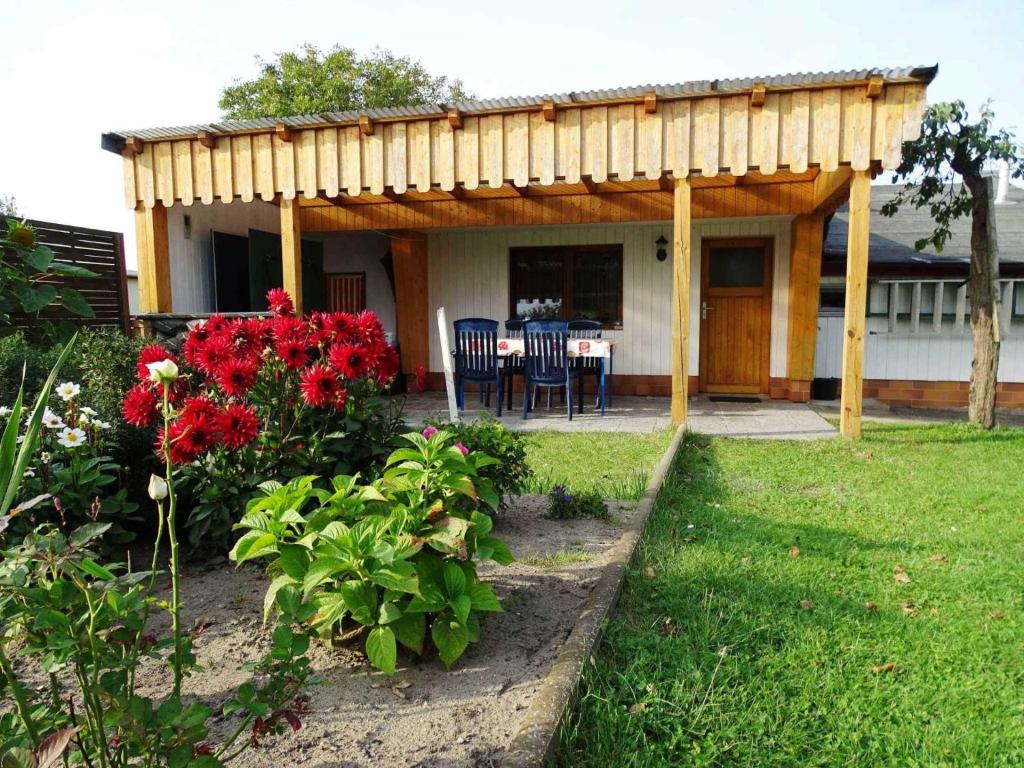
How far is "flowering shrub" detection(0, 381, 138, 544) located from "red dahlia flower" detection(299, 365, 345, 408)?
0.74 meters

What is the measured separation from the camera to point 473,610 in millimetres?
2262

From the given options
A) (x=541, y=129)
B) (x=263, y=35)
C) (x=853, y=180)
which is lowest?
(x=853, y=180)

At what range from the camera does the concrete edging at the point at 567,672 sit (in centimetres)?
165

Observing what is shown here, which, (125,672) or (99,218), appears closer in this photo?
(125,672)

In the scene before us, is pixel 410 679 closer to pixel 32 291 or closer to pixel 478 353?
pixel 32 291

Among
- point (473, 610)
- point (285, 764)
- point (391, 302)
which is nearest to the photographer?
point (285, 764)

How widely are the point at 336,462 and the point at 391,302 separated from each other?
8.72 metres

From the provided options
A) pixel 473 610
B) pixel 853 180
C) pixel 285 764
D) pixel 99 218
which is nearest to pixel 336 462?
pixel 473 610

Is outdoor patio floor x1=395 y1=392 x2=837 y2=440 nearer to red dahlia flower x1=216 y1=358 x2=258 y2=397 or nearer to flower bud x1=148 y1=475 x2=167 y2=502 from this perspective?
red dahlia flower x1=216 y1=358 x2=258 y2=397

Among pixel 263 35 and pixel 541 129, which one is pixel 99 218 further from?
pixel 541 129

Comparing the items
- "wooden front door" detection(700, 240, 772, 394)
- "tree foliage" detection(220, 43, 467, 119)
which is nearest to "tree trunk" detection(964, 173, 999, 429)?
"wooden front door" detection(700, 240, 772, 394)

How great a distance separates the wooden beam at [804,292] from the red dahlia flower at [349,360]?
26.2ft

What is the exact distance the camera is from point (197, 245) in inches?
341

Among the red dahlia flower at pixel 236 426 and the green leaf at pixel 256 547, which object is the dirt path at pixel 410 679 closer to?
the green leaf at pixel 256 547
